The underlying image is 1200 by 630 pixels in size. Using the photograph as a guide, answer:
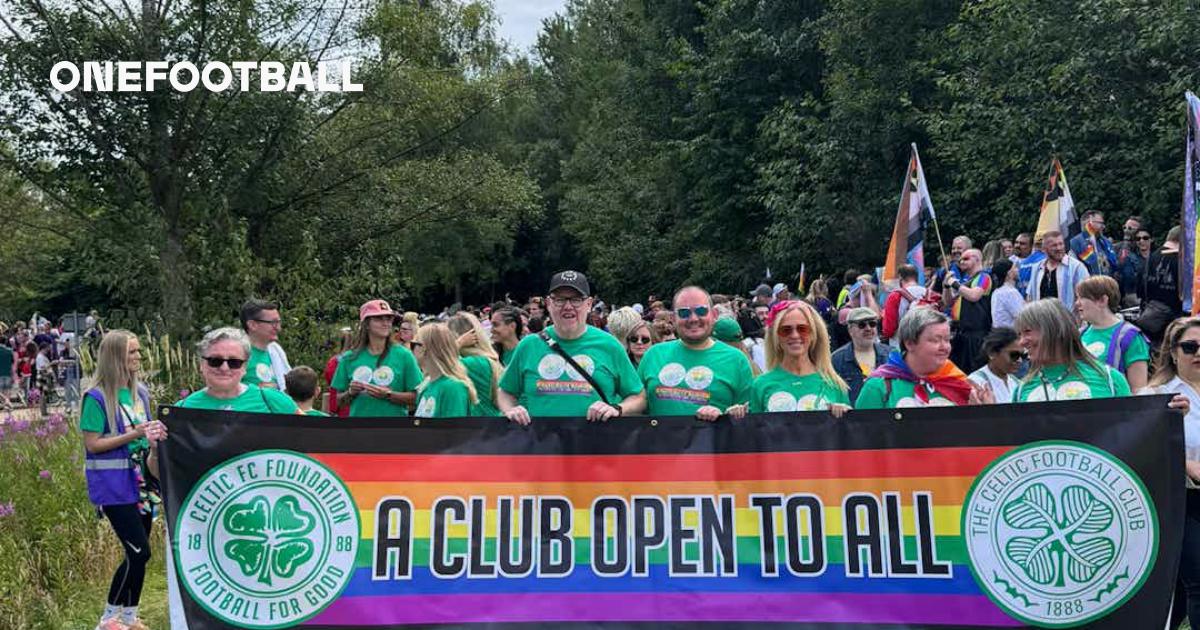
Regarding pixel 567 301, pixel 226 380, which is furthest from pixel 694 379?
pixel 226 380

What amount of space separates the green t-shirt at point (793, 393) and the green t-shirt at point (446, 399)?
1880mm

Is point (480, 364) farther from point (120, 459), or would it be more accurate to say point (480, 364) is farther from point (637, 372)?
point (120, 459)

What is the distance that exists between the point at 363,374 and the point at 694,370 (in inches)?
114

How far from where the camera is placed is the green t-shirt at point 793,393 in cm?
600

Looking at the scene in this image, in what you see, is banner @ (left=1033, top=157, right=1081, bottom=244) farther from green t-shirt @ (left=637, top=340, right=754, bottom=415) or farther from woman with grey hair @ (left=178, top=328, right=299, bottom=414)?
woman with grey hair @ (left=178, top=328, right=299, bottom=414)

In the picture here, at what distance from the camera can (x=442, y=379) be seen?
7.32 m

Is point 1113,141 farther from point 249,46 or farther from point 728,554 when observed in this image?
point 728,554

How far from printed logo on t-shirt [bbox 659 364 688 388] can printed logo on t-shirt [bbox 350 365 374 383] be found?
2706mm

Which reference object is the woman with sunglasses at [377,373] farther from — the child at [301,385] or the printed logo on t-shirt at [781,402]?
the printed logo on t-shirt at [781,402]

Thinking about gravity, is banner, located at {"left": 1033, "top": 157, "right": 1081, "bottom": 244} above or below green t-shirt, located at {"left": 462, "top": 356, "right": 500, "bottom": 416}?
above

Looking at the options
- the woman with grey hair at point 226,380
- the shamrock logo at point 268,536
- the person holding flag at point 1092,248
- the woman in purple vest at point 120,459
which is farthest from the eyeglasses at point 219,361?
the person holding flag at point 1092,248

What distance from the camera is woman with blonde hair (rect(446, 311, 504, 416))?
27.2ft

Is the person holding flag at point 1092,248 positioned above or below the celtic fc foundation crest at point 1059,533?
above

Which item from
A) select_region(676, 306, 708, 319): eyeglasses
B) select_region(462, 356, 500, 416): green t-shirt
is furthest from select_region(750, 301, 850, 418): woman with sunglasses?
select_region(462, 356, 500, 416): green t-shirt
